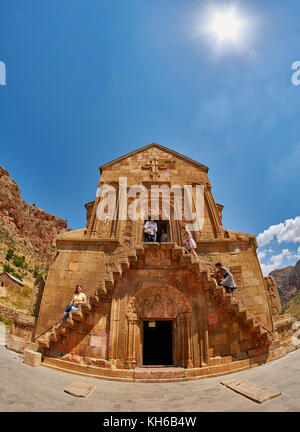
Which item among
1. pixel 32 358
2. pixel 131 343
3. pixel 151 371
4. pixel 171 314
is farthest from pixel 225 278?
pixel 32 358

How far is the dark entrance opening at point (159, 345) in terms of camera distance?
998 centimetres

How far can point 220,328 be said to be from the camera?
27.7 feet

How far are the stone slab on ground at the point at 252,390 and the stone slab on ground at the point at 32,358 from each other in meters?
6.61

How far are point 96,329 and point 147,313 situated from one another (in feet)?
7.04

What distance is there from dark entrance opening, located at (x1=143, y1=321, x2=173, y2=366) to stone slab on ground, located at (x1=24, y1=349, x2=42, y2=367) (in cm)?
455

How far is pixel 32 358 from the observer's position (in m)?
7.73

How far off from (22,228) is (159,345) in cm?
6566

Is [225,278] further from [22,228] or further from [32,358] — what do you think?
[22,228]

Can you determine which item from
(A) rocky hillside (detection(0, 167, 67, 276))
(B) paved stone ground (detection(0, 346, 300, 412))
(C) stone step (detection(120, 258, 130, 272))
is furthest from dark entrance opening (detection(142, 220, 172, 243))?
(A) rocky hillside (detection(0, 167, 67, 276))

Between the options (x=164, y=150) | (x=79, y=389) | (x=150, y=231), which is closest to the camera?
(x=79, y=389)

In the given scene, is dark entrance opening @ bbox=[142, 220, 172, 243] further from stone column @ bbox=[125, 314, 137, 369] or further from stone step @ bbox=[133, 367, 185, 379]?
stone step @ bbox=[133, 367, 185, 379]

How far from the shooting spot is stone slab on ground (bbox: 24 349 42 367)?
25.1ft

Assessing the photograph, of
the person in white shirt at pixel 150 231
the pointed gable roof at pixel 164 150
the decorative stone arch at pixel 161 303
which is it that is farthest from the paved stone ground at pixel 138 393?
the pointed gable roof at pixel 164 150
